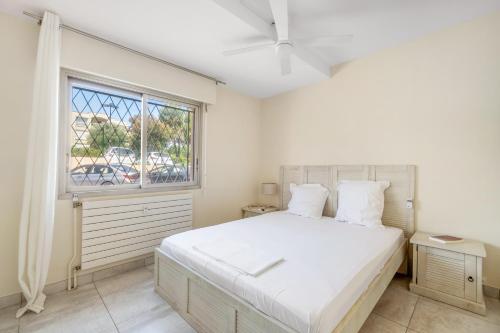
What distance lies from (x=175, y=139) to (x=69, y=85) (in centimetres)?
125

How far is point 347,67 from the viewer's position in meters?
2.98

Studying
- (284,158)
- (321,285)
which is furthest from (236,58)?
(321,285)

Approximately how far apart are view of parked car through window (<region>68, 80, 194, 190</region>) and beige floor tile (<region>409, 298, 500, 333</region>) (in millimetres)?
2865

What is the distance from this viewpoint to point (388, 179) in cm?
261

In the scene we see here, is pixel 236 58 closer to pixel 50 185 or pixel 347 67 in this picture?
pixel 347 67

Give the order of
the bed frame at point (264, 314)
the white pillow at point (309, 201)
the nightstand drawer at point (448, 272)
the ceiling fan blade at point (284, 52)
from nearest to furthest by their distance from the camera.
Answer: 1. the bed frame at point (264, 314)
2. the nightstand drawer at point (448, 272)
3. the ceiling fan blade at point (284, 52)
4. the white pillow at point (309, 201)

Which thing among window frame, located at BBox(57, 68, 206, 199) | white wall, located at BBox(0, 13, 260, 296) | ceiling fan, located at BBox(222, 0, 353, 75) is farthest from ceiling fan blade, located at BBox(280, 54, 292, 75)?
window frame, located at BBox(57, 68, 206, 199)

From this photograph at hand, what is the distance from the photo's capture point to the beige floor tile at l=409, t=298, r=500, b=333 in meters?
1.65

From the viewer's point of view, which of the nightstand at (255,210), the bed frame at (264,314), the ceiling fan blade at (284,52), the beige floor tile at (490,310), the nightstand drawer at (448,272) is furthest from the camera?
the nightstand at (255,210)

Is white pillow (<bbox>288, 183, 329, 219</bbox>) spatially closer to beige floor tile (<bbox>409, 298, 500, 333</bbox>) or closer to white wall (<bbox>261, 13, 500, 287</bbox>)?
white wall (<bbox>261, 13, 500, 287</bbox>)

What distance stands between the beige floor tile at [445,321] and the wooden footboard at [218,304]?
1.11 ft

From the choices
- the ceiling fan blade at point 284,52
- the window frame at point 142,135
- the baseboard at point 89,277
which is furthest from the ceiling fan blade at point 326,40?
the baseboard at point 89,277

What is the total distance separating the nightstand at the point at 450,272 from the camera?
183 centimetres

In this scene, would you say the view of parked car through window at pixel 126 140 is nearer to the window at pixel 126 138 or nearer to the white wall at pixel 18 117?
the window at pixel 126 138
